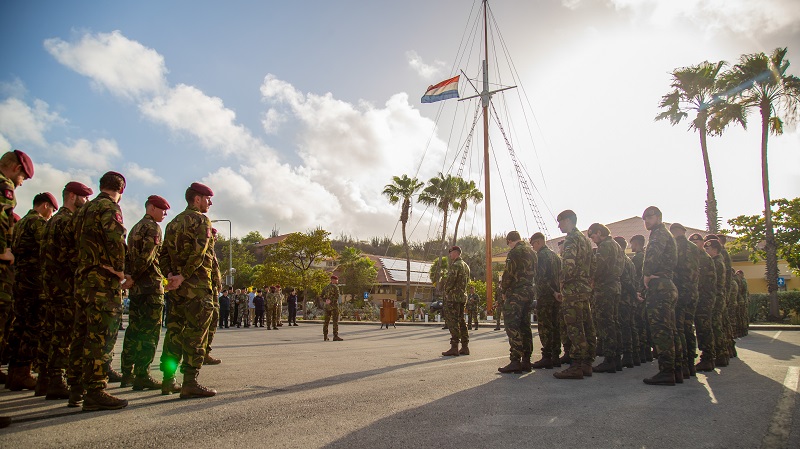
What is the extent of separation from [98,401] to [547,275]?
6.12 meters

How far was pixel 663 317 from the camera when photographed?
614 centimetres

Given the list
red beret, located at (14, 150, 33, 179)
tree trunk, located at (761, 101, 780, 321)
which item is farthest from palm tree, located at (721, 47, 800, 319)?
red beret, located at (14, 150, 33, 179)

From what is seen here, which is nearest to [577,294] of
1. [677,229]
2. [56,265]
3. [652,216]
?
[652,216]

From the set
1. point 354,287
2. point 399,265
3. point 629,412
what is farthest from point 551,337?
point 399,265

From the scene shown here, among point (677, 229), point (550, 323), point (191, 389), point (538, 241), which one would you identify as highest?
point (677, 229)

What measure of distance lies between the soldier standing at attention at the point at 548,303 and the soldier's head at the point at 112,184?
5.91 meters

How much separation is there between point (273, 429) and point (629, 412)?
10.2 ft

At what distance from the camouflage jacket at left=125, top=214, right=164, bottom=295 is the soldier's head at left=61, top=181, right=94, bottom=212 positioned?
1.97 ft

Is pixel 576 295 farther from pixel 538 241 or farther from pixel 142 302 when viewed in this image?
pixel 142 302

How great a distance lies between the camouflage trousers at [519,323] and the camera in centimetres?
695

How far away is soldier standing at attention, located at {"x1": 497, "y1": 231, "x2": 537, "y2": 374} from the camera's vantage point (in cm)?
693

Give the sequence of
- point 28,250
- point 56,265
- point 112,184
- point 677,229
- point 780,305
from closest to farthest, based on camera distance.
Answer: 1. point 112,184
2. point 56,265
3. point 28,250
4. point 677,229
5. point 780,305

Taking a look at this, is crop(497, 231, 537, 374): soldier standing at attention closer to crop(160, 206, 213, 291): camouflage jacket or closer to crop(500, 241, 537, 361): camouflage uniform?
crop(500, 241, 537, 361): camouflage uniform

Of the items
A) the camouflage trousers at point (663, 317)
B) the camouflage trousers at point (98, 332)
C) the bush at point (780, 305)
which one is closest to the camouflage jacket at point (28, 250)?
the camouflage trousers at point (98, 332)
